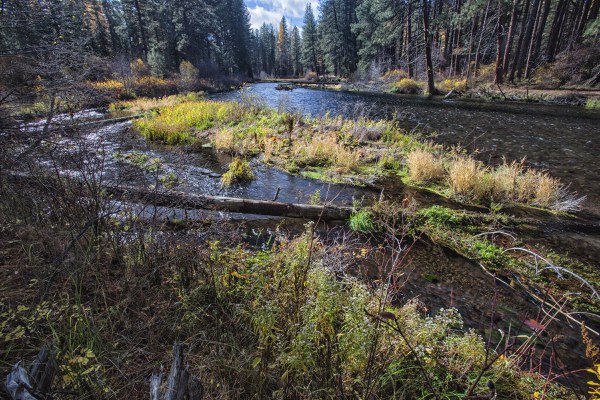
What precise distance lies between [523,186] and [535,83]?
75.2 feet

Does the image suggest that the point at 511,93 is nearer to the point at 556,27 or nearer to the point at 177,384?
the point at 556,27

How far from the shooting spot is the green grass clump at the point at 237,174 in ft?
24.6

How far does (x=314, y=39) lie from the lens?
60.3 m

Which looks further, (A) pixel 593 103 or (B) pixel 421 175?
(A) pixel 593 103

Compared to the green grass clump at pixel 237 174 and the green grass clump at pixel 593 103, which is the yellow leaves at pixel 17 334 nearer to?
the green grass clump at pixel 237 174

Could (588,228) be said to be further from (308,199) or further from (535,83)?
(535,83)

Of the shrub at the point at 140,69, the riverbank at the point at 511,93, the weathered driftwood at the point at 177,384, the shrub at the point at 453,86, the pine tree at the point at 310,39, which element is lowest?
the weathered driftwood at the point at 177,384

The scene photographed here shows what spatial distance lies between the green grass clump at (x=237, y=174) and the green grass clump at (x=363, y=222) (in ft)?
11.6

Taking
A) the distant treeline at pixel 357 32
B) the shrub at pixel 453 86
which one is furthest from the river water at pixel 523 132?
the distant treeline at pixel 357 32

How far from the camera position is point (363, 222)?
17.1 feet

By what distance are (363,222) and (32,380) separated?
4638mm

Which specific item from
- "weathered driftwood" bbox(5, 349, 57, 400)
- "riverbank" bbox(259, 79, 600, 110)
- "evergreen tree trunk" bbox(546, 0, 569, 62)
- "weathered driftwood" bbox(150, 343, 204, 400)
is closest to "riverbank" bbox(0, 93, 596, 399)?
"weathered driftwood" bbox(5, 349, 57, 400)

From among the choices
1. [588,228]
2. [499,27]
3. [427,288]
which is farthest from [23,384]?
[499,27]

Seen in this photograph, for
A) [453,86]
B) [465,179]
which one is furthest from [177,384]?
[453,86]
